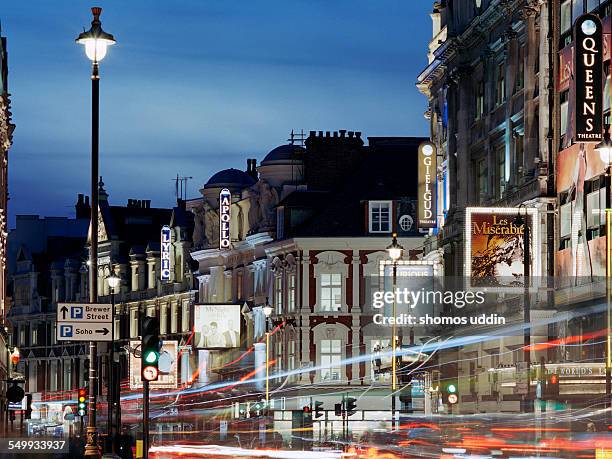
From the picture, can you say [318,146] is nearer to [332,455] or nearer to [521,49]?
[521,49]

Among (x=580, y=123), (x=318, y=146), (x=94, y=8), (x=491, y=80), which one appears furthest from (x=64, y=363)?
(x=94, y=8)

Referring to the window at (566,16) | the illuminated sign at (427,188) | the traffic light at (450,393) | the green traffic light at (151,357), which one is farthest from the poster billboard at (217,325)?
the green traffic light at (151,357)

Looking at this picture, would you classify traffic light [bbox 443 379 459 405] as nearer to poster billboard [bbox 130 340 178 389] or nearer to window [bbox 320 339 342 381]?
poster billboard [bbox 130 340 178 389]

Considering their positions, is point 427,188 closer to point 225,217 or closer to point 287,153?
point 287,153

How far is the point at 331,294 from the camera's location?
318 ft

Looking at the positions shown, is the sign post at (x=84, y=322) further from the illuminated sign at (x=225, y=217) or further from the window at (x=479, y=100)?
the illuminated sign at (x=225, y=217)

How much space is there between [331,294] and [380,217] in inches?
213

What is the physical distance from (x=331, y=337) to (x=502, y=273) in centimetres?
3648

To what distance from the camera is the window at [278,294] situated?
324 feet

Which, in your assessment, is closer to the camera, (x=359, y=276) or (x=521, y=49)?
(x=521, y=49)

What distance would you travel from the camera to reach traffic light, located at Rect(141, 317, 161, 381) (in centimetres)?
3155

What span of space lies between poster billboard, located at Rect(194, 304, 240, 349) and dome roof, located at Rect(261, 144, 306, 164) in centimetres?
976

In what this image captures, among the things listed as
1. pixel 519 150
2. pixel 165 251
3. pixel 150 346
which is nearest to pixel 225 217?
pixel 165 251

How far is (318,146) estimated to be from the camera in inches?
4023
